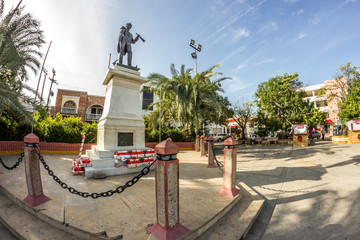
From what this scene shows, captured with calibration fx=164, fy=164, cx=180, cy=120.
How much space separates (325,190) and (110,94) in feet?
25.7

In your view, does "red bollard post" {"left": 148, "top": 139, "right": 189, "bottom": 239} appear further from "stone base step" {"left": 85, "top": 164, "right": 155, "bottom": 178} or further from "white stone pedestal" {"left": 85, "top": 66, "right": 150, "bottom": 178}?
"white stone pedestal" {"left": 85, "top": 66, "right": 150, "bottom": 178}

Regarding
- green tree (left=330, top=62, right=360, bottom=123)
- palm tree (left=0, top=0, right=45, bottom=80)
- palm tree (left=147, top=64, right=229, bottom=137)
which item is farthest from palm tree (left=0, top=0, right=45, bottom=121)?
green tree (left=330, top=62, right=360, bottom=123)

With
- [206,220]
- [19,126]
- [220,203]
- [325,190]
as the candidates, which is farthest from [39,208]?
[19,126]

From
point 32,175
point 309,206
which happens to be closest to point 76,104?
point 32,175

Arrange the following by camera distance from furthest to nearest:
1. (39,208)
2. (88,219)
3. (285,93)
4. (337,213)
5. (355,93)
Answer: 1. (285,93)
2. (355,93)
3. (337,213)
4. (39,208)
5. (88,219)

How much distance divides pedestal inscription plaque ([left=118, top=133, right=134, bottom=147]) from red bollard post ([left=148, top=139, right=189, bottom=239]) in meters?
4.47

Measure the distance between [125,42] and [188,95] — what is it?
19.2 feet

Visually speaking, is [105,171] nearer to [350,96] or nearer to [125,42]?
[125,42]

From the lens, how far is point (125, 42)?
7.70 meters

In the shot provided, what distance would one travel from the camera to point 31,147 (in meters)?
3.33

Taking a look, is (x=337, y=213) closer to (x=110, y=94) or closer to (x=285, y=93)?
(x=110, y=94)

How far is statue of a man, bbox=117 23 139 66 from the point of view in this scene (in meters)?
7.66

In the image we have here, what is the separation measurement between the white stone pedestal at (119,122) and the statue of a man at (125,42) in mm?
814

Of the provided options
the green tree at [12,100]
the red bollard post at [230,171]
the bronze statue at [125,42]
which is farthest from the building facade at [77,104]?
Result: the red bollard post at [230,171]
